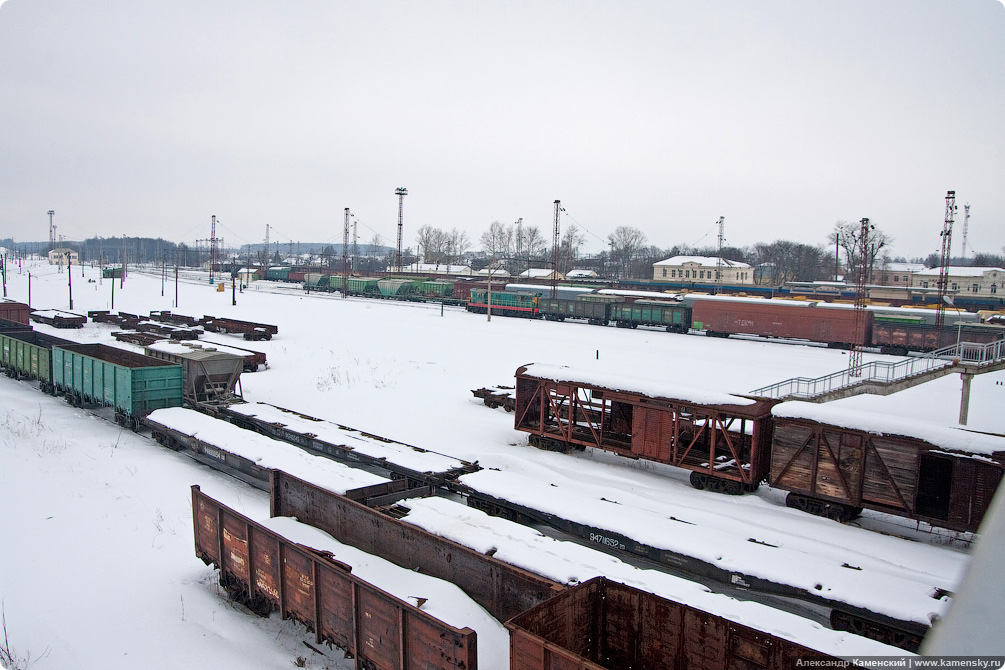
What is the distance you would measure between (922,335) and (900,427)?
33725mm

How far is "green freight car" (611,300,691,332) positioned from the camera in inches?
2148

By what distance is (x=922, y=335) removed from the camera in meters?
42.4

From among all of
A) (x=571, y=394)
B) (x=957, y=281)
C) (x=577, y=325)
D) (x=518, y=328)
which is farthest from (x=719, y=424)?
(x=957, y=281)

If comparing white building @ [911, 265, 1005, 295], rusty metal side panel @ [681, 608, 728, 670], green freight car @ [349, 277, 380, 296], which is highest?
white building @ [911, 265, 1005, 295]

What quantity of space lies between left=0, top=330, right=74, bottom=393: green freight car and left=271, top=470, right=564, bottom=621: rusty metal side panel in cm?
1908

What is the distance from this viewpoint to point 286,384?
28.9m

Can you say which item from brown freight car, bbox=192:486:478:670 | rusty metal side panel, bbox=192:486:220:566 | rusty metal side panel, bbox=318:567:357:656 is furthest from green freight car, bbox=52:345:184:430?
rusty metal side panel, bbox=318:567:357:656

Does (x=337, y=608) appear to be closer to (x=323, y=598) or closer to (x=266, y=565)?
(x=323, y=598)

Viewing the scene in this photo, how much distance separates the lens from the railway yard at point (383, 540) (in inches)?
370

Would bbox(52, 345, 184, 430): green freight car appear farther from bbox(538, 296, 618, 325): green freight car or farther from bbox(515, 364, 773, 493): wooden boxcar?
bbox(538, 296, 618, 325): green freight car

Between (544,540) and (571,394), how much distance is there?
28.4ft

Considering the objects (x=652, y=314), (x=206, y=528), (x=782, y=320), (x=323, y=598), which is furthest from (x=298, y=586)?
(x=652, y=314)

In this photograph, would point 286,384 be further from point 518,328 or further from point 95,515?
point 518,328

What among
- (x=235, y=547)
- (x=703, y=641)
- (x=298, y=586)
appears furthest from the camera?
(x=235, y=547)
